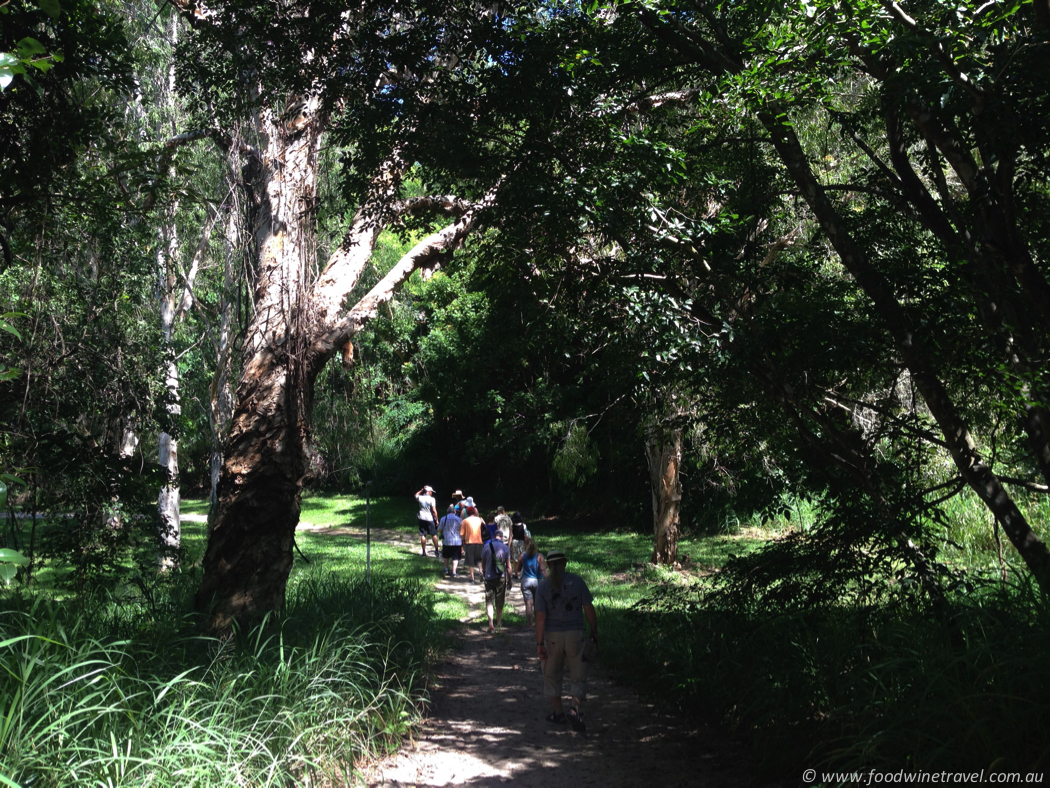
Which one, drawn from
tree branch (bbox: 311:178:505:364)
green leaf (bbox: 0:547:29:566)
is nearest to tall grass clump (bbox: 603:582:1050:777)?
green leaf (bbox: 0:547:29:566)

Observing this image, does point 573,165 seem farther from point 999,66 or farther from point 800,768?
point 800,768

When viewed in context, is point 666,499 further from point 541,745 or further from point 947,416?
point 947,416

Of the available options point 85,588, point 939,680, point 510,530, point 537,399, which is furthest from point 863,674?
point 537,399

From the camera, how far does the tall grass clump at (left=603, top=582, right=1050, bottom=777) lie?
13.2 ft

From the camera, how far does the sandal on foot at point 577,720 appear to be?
6793 millimetres

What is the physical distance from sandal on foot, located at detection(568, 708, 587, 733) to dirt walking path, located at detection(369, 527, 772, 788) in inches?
1.9

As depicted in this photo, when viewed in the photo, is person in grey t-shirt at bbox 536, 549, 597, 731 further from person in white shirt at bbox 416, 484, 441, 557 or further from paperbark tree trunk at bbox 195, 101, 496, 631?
person in white shirt at bbox 416, 484, 441, 557

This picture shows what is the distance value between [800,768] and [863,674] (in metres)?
0.83

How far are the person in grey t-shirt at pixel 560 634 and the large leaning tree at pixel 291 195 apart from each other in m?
2.48

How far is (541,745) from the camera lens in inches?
255

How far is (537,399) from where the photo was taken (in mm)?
22969

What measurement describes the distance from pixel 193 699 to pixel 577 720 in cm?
340

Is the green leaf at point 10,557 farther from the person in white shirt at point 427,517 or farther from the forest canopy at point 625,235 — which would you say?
the person in white shirt at point 427,517

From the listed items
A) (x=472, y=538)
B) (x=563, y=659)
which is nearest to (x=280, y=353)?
(x=563, y=659)
